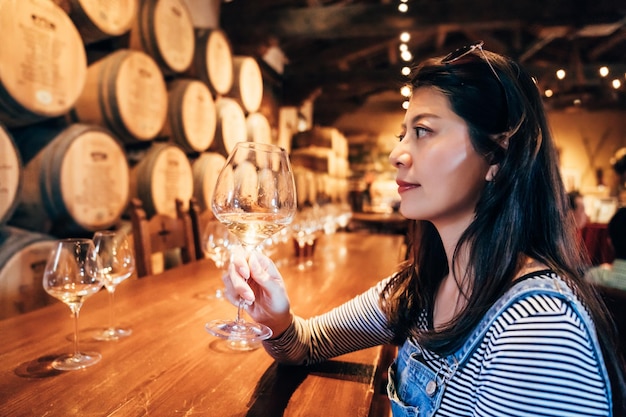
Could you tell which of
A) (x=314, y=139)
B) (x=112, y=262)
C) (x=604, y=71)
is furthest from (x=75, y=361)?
(x=604, y=71)

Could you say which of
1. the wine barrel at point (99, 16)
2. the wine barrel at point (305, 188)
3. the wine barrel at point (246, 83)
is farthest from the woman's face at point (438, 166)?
the wine barrel at point (305, 188)

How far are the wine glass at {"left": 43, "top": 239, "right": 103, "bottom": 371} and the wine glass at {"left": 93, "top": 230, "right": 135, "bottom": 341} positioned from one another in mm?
89

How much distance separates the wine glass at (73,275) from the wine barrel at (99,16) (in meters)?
1.77

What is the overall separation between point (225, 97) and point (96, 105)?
1887 millimetres

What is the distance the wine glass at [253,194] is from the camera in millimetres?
926

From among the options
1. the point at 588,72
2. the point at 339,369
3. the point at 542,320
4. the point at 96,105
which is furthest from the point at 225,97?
the point at 588,72

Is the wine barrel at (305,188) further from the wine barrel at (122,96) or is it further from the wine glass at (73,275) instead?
the wine glass at (73,275)

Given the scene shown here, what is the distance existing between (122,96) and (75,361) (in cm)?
206

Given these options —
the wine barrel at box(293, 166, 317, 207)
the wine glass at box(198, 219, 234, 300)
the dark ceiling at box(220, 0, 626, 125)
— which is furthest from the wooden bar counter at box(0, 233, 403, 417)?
the wine barrel at box(293, 166, 317, 207)

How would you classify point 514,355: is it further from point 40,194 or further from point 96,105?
point 96,105

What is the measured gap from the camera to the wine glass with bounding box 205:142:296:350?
93cm

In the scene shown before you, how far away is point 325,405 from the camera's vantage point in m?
0.82

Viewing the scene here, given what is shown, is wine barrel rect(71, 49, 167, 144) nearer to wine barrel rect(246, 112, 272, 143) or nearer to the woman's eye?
wine barrel rect(246, 112, 272, 143)

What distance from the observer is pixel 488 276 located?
0.80 metres
